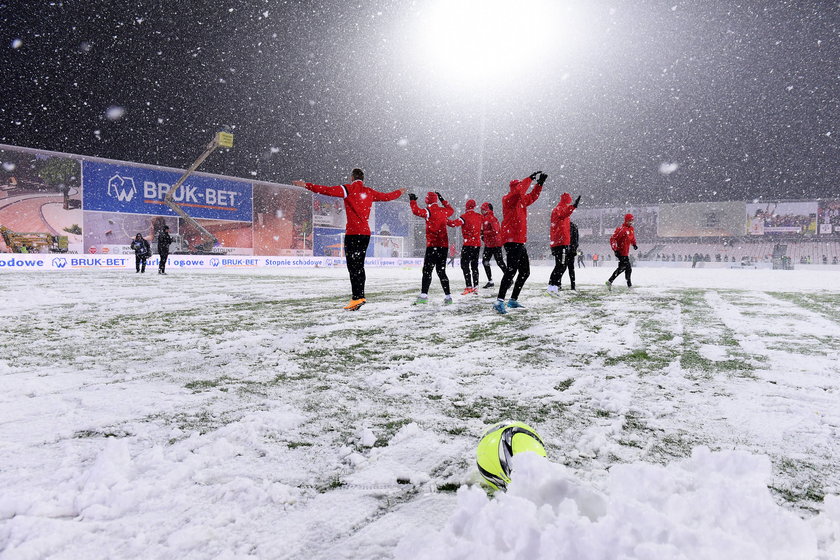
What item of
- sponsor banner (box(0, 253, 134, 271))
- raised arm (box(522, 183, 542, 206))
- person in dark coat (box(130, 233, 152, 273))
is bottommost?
sponsor banner (box(0, 253, 134, 271))

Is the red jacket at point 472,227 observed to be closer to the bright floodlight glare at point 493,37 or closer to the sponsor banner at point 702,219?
the bright floodlight glare at point 493,37

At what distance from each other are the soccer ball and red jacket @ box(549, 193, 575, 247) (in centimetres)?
726

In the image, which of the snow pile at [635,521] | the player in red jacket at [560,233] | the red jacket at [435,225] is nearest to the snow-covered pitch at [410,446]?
the snow pile at [635,521]

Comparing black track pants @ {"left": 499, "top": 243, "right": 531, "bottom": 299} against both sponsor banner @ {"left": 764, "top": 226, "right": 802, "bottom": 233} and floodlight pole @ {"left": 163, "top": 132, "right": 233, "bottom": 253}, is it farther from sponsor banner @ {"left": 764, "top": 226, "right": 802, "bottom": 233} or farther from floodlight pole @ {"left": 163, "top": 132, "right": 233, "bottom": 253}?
sponsor banner @ {"left": 764, "top": 226, "right": 802, "bottom": 233}

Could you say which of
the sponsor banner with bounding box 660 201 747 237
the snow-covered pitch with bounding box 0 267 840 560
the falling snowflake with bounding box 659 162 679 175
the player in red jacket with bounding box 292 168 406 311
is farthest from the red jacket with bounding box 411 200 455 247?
the sponsor banner with bounding box 660 201 747 237

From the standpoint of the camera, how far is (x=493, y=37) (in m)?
39.4

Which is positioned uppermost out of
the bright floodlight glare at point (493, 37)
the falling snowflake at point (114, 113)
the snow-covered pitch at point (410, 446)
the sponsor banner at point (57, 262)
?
the bright floodlight glare at point (493, 37)

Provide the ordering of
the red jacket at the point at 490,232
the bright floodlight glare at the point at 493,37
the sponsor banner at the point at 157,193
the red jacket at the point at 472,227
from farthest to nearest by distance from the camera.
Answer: the bright floodlight glare at the point at 493,37
the sponsor banner at the point at 157,193
the red jacket at the point at 490,232
the red jacket at the point at 472,227

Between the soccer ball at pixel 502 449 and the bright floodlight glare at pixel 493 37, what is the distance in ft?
126

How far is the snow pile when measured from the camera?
856 millimetres

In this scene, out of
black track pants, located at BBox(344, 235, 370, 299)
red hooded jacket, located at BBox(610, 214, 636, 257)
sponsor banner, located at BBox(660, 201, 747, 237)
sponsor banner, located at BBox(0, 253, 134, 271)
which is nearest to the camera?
black track pants, located at BBox(344, 235, 370, 299)

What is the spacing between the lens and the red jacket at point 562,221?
8.14 meters

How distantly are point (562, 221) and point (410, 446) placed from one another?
291 inches

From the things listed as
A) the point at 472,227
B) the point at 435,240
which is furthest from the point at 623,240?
the point at 435,240
